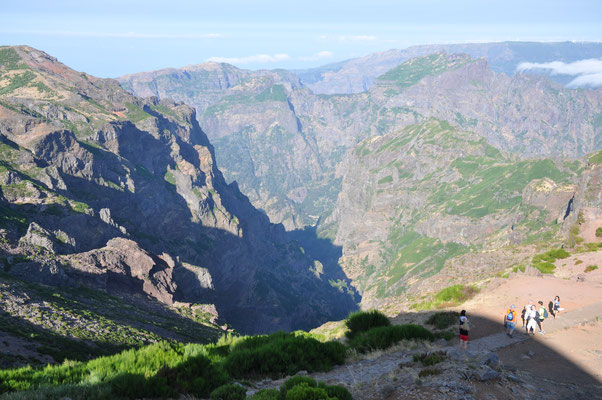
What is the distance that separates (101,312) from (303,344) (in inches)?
3360

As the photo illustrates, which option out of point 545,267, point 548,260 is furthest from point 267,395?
point 548,260

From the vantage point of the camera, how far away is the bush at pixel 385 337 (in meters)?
31.0

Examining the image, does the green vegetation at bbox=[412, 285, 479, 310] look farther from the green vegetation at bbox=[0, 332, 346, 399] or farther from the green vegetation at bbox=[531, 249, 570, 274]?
the green vegetation at bbox=[0, 332, 346, 399]

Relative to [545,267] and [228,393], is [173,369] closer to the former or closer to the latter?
[228,393]

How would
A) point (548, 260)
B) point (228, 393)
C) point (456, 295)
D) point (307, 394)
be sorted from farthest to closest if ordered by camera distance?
point (548, 260) → point (456, 295) → point (228, 393) → point (307, 394)

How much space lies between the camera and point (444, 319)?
39.5 m

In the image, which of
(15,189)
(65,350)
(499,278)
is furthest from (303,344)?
(15,189)

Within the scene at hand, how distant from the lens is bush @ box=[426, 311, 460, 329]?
38.6 meters

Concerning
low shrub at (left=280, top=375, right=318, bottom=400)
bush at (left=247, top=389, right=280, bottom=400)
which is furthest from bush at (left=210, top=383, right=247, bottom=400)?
low shrub at (left=280, top=375, right=318, bottom=400)

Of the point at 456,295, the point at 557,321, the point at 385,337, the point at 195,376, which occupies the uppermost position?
the point at 195,376

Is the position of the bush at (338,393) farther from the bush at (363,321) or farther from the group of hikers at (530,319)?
the group of hikers at (530,319)

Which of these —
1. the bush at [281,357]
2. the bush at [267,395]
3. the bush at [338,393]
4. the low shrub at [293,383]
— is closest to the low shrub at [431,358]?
the bush at [338,393]

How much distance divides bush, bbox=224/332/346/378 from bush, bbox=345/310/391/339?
27.1 ft

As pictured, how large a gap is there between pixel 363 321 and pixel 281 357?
1425 centimetres
